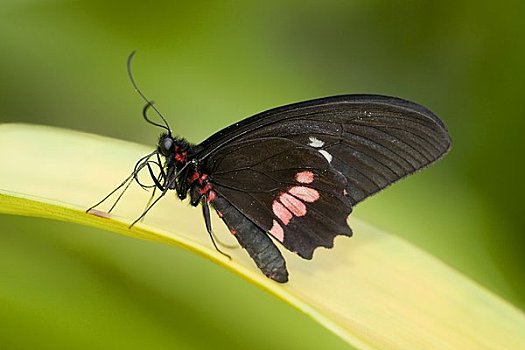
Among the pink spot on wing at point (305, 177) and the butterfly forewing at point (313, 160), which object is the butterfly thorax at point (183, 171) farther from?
the pink spot on wing at point (305, 177)

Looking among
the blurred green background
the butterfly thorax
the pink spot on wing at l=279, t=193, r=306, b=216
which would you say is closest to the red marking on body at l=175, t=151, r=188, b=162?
the butterfly thorax

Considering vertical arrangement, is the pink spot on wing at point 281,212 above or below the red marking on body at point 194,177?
below

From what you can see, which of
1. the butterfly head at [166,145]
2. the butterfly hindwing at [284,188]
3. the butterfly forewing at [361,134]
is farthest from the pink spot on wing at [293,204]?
the butterfly head at [166,145]

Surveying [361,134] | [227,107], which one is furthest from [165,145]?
[227,107]

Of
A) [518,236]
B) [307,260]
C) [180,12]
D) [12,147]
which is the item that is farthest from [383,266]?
[180,12]

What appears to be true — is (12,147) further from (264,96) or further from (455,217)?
(455,217)

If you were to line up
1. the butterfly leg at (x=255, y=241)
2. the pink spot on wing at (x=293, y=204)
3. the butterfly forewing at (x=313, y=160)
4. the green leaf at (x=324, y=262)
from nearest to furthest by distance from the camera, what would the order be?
the green leaf at (x=324, y=262) → the butterfly leg at (x=255, y=241) → the butterfly forewing at (x=313, y=160) → the pink spot on wing at (x=293, y=204)

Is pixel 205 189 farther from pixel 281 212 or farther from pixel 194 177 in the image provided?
pixel 281 212
